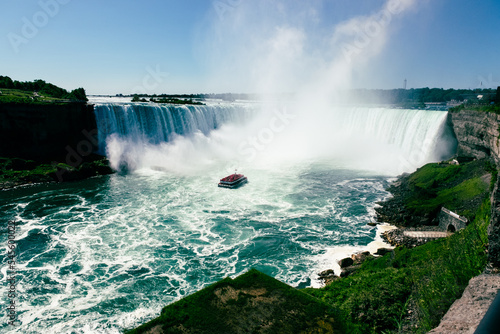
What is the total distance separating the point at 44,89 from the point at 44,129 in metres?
16.7

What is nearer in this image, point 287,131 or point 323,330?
point 323,330

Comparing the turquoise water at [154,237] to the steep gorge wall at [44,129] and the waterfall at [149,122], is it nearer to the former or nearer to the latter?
the steep gorge wall at [44,129]

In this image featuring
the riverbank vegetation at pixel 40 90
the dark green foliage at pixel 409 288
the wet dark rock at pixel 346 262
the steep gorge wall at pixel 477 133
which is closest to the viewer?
the dark green foliage at pixel 409 288

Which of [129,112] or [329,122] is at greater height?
[129,112]

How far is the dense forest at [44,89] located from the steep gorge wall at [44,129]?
25.3 ft

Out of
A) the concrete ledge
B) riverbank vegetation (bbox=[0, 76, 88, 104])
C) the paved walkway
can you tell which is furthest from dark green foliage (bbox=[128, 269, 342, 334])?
riverbank vegetation (bbox=[0, 76, 88, 104])

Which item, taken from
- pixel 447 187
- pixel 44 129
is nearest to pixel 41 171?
pixel 44 129

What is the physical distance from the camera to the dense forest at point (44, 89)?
147ft

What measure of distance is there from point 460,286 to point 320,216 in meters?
16.3

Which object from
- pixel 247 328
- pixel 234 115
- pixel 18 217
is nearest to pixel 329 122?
pixel 234 115

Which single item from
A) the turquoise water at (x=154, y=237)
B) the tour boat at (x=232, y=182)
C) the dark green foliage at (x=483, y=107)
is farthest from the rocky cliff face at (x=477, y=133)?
the tour boat at (x=232, y=182)

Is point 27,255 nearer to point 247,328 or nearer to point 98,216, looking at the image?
point 98,216

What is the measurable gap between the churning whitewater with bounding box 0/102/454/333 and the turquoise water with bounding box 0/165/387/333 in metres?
0.08

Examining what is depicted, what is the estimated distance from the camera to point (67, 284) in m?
14.1
